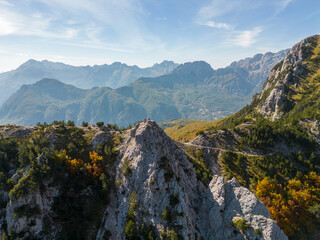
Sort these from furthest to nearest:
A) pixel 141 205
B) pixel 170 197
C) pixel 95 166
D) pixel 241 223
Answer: pixel 95 166, pixel 141 205, pixel 170 197, pixel 241 223

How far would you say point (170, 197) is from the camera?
174 feet

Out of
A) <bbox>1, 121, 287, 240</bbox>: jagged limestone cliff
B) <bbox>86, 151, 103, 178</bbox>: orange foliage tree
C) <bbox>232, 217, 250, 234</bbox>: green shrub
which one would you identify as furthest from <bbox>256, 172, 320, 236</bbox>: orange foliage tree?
<bbox>86, 151, 103, 178</bbox>: orange foliage tree

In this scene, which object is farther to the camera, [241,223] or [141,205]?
[141,205]

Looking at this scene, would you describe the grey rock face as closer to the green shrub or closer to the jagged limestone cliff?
the jagged limestone cliff

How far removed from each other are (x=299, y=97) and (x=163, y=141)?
220 m

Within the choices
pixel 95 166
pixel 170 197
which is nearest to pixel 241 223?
pixel 170 197

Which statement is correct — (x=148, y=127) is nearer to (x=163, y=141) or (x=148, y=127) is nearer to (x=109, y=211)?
(x=163, y=141)

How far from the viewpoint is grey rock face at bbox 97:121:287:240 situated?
49.9 meters

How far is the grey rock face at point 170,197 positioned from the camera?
4994cm

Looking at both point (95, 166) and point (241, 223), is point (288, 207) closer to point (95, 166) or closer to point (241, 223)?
point (241, 223)

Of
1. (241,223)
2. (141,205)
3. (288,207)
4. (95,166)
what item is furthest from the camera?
(288,207)

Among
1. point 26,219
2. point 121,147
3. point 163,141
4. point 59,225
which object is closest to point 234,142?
point 163,141

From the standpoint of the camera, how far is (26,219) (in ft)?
159

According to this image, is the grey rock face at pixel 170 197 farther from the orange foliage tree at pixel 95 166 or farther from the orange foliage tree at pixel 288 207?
the orange foliage tree at pixel 288 207
